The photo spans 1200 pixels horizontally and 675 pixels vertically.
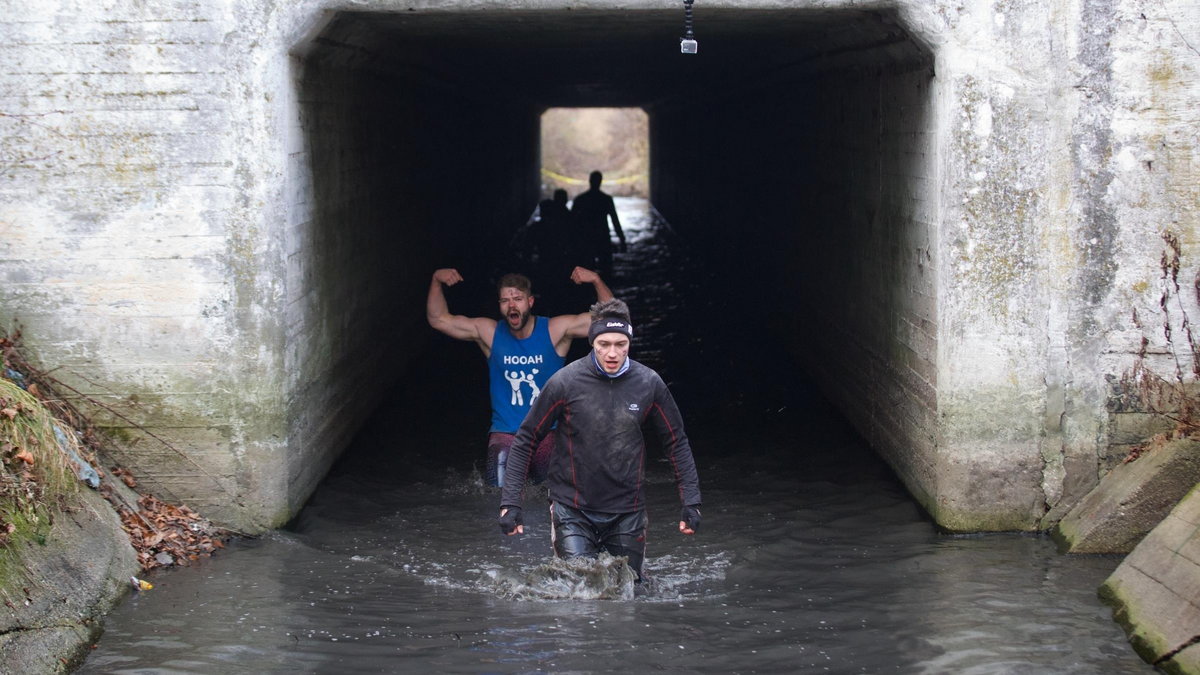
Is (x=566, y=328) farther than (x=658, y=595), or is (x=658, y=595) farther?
(x=566, y=328)

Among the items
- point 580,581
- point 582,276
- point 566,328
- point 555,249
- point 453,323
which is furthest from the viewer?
point 555,249

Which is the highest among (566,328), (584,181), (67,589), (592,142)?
(592,142)

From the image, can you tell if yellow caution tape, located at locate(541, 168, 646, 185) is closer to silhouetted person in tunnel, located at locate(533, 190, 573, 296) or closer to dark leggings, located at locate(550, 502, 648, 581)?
silhouetted person in tunnel, located at locate(533, 190, 573, 296)

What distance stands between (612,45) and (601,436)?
6444 millimetres

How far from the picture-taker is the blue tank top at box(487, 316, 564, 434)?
8.35 meters

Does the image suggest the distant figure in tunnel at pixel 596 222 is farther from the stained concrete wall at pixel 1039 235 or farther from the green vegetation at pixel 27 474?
Answer: the green vegetation at pixel 27 474

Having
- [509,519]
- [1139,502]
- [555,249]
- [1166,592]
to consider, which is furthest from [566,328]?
[555,249]

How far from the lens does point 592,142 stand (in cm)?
5144

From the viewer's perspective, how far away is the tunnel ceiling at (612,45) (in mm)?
8008

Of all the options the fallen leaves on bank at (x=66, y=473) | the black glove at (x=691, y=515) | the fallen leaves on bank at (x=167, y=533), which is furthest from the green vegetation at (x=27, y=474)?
the black glove at (x=691, y=515)

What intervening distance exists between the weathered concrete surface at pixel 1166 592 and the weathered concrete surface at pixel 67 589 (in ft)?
16.6

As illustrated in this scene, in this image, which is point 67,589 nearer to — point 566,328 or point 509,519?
point 509,519

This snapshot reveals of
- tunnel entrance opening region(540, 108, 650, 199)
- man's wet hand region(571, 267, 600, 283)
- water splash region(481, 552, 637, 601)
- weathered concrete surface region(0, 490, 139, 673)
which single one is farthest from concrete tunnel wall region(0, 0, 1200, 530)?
tunnel entrance opening region(540, 108, 650, 199)

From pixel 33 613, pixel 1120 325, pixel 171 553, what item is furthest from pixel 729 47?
pixel 33 613
